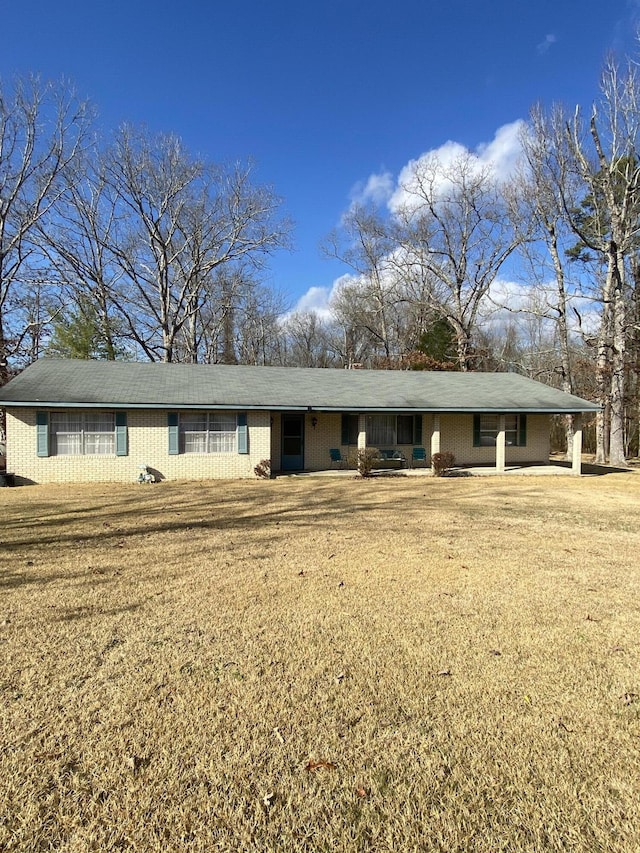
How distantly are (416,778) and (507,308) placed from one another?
2484 centimetres

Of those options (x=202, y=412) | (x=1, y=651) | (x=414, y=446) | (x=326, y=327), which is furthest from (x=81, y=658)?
Result: (x=326, y=327)

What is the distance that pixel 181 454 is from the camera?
46.9ft

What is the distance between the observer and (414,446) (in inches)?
675

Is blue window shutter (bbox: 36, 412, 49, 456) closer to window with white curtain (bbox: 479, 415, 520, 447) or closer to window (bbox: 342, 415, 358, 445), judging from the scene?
window (bbox: 342, 415, 358, 445)

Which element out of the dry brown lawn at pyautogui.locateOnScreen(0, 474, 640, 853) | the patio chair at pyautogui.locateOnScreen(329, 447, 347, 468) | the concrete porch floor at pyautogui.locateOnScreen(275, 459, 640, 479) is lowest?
the dry brown lawn at pyautogui.locateOnScreen(0, 474, 640, 853)

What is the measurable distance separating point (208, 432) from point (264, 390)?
2530 mm

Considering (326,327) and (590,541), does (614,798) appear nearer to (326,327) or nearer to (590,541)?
(590,541)

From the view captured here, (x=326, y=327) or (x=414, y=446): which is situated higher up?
(x=326, y=327)

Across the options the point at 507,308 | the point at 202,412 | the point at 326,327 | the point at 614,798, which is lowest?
the point at 614,798

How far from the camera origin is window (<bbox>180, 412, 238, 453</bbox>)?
14422 mm

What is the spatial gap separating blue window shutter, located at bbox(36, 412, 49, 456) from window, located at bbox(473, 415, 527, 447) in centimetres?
1473

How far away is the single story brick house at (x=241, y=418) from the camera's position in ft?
44.1

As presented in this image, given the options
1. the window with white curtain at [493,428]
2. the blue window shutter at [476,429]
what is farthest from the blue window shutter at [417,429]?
the window with white curtain at [493,428]

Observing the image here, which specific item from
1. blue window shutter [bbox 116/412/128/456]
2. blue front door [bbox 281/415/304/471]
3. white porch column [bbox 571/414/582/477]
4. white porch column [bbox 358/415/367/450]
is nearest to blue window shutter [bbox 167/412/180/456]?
blue window shutter [bbox 116/412/128/456]
